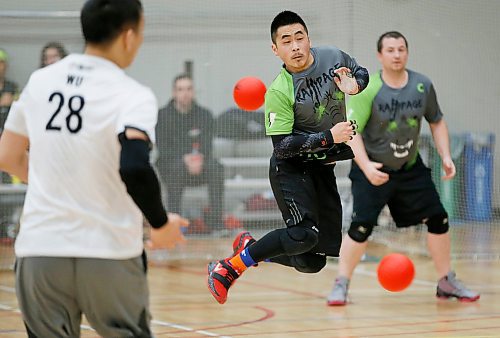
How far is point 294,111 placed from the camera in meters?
5.39

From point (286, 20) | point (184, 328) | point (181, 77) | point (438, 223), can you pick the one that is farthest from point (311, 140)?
point (181, 77)

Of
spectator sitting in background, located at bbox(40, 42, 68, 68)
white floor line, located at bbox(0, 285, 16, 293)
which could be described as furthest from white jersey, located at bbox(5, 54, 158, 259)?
spectator sitting in background, located at bbox(40, 42, 68, 68)

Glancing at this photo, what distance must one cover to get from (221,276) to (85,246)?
2489mm


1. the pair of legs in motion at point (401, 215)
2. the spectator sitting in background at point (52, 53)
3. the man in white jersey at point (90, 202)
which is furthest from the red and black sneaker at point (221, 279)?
the spectator sitting in background at point (52, 53)

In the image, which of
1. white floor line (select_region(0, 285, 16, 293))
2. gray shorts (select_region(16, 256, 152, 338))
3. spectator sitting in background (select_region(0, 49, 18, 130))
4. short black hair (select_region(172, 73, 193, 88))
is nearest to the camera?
gray shorts (select_region(16, 256, 152, 338))

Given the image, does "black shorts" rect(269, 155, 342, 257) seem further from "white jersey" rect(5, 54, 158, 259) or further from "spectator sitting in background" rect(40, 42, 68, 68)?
"spectator sitting in background" rect(40, 42, 68, 68)

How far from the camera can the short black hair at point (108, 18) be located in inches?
121

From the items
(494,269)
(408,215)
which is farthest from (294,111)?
(494,269)

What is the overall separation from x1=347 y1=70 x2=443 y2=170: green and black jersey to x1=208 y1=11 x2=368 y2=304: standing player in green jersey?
4.90ft

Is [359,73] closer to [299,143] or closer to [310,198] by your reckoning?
[299,143]

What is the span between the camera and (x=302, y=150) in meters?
5.19

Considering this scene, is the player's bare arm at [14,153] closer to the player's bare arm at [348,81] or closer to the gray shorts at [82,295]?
the gray shorts at [82,295]

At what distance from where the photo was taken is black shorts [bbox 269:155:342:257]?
5344 millimetres

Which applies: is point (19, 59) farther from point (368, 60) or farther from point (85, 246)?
point (85, 246)
